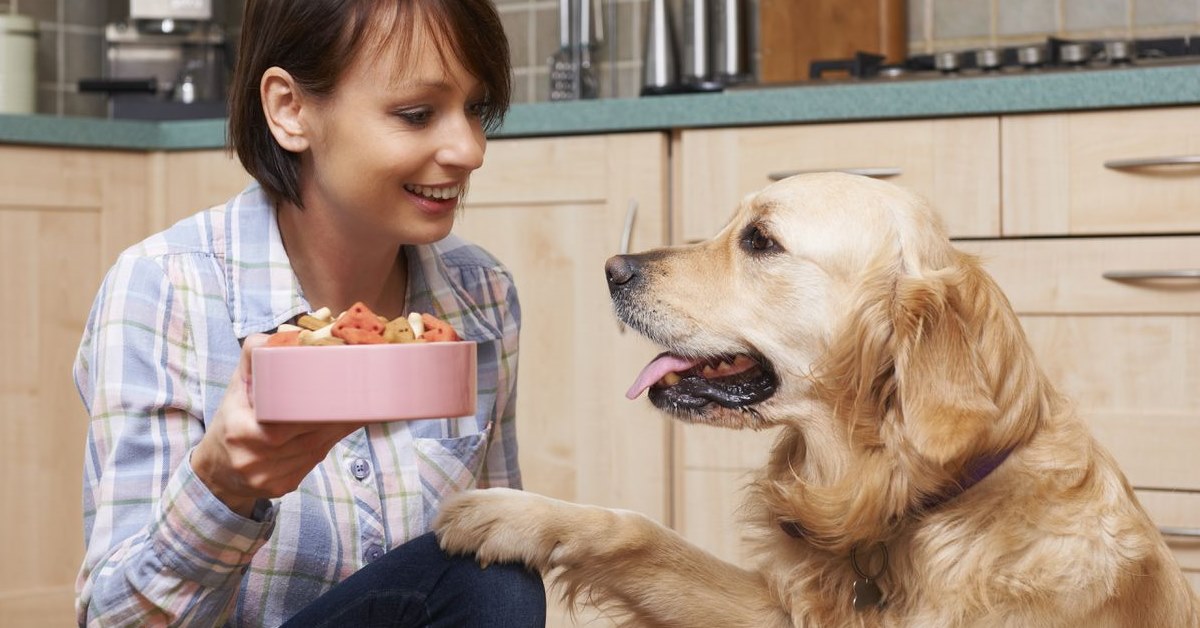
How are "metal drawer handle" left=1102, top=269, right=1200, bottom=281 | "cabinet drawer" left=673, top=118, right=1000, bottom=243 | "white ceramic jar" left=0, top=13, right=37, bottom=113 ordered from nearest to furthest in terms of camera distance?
"metal drawer handle" left=1102, top=269, right=1200, bottom=281 < "cabinet drawer" left=673, top=118, right=1000, bottom=243 < "white ceramic jar" left=0, top=13, right=37, bottom=113

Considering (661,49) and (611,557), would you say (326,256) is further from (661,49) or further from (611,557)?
(661,49)

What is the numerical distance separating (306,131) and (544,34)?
1.93 meters

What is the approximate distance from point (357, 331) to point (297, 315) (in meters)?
0.40

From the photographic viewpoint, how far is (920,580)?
53.2 inches

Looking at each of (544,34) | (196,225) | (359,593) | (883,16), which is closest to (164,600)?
(359,593)

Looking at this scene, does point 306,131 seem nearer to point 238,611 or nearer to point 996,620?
point 238,611

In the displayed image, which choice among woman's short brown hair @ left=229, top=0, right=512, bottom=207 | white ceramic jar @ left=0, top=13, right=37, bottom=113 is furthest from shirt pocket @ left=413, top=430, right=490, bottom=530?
white ceramic jar @ left=0, top=13, right=37, bottom=113

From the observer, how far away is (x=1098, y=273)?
6.99 feet

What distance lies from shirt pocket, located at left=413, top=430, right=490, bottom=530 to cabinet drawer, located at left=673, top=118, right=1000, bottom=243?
0.91 m

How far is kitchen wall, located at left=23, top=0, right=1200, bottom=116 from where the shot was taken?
2.82 m

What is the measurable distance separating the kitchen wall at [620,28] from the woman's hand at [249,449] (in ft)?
7.22

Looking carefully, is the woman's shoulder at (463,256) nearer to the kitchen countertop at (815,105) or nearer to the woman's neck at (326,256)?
the woman's neck at (326,256)

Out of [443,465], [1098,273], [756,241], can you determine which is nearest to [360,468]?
[443,465]

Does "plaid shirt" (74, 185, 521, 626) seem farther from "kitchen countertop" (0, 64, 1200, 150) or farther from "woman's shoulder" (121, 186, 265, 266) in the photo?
"kitchen countertop" (0, 64, 1200, 150)
